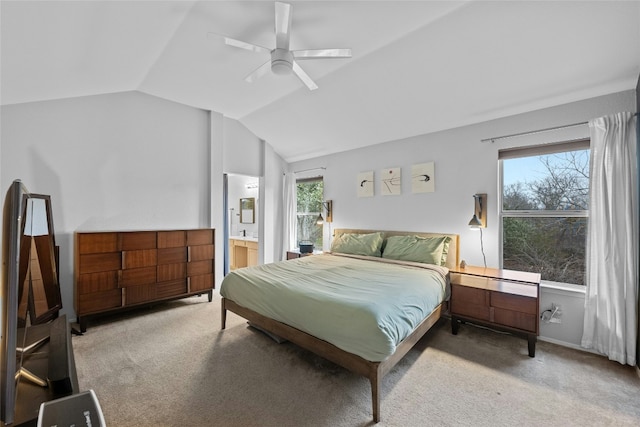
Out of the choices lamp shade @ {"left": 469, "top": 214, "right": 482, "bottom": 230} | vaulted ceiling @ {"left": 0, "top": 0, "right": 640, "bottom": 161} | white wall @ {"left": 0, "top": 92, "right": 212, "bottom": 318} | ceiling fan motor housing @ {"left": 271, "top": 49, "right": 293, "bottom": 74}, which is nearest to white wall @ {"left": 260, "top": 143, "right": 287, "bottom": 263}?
white wall @ {"left": 0, "top": 92, "right": 212, "bottom": 318}

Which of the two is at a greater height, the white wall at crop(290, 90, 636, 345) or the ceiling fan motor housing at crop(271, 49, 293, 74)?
the ceiling fan motor housing at crop(271, 49, 293, 74)

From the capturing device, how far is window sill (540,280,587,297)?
267 centimetres

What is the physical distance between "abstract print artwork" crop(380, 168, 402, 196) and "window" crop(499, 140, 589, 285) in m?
1.27

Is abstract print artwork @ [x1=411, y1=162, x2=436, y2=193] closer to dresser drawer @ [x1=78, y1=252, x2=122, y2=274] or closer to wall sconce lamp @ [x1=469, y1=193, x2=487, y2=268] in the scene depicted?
wall sconce lamp @ [x1=469, y1=193, x2=487, y2=268]

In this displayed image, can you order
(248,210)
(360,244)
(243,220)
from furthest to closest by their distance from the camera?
(243,220) < (248,210) < (360,244)

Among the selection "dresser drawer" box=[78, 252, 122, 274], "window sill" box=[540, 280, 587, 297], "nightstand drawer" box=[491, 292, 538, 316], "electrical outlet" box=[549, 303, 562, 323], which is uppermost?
"dresser drawer" box=[78, 252, 122, 274]

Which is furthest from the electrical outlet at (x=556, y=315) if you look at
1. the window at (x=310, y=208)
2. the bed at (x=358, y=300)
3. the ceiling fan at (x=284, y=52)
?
the window at (x=310, y=208)

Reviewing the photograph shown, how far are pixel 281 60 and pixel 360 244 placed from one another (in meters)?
2.65

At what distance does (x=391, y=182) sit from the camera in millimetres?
4086

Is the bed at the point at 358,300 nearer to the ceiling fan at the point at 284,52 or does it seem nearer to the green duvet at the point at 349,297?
the green duvet at the point at 349,297

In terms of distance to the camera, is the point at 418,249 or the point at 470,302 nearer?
the point at 470,302

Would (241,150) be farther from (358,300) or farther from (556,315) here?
(556,315)

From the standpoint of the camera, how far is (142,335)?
2.89 meters

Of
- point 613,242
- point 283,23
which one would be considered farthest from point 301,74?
point 613,242
